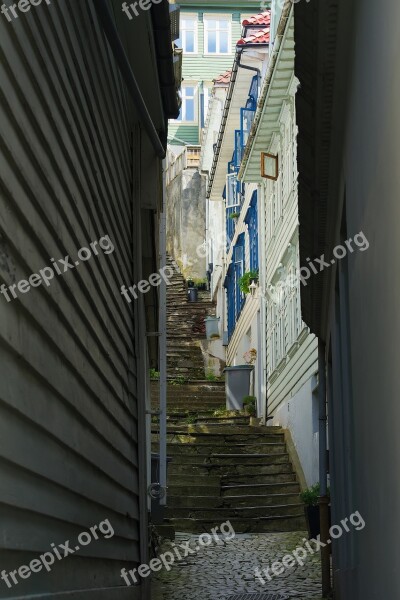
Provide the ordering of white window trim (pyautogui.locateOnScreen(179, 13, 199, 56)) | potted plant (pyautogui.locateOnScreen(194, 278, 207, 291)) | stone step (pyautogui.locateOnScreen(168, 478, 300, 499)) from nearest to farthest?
stone step (pyautogui.locateOnScreen(168, 478, 300, 499))
potted plant (pyautogui.locateOnScreen(194, 278, 207, 291))
white window trim (pyautogui.locateOnScreen(179, 13, 199, 56))

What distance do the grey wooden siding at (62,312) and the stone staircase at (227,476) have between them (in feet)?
21.8

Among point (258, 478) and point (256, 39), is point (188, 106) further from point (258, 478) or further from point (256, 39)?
point (258, 478)

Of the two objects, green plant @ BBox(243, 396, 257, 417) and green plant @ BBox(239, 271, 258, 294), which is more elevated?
green plant @ BBox(239, 271, 258, 294)

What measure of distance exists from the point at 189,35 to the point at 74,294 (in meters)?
36.5

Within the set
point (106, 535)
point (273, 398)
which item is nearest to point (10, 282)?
point (106, 535)

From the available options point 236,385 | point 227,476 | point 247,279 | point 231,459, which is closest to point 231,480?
point 227,476

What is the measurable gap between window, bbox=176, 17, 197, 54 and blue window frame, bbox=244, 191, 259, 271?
19.2 m

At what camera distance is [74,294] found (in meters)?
4.81

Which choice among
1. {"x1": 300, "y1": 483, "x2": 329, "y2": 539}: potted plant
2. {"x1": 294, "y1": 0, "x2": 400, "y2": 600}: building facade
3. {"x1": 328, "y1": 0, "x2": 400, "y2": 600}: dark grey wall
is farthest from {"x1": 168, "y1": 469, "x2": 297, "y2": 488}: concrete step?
{"x1": 328, "y1": 0, "x2": 400, "y2": 600}: dark grey wall

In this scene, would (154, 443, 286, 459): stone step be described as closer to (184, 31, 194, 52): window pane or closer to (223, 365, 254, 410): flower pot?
(223, 365, 254, 410): flower pot

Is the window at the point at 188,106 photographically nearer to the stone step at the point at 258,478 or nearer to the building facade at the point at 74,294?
the stone step at the point at 258,478

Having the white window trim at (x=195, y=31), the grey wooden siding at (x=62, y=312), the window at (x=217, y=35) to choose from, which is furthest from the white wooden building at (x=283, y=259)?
the window at (x=217, y=35)

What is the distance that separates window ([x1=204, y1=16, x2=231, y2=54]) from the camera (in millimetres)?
39781

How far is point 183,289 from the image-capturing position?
1271 inches
